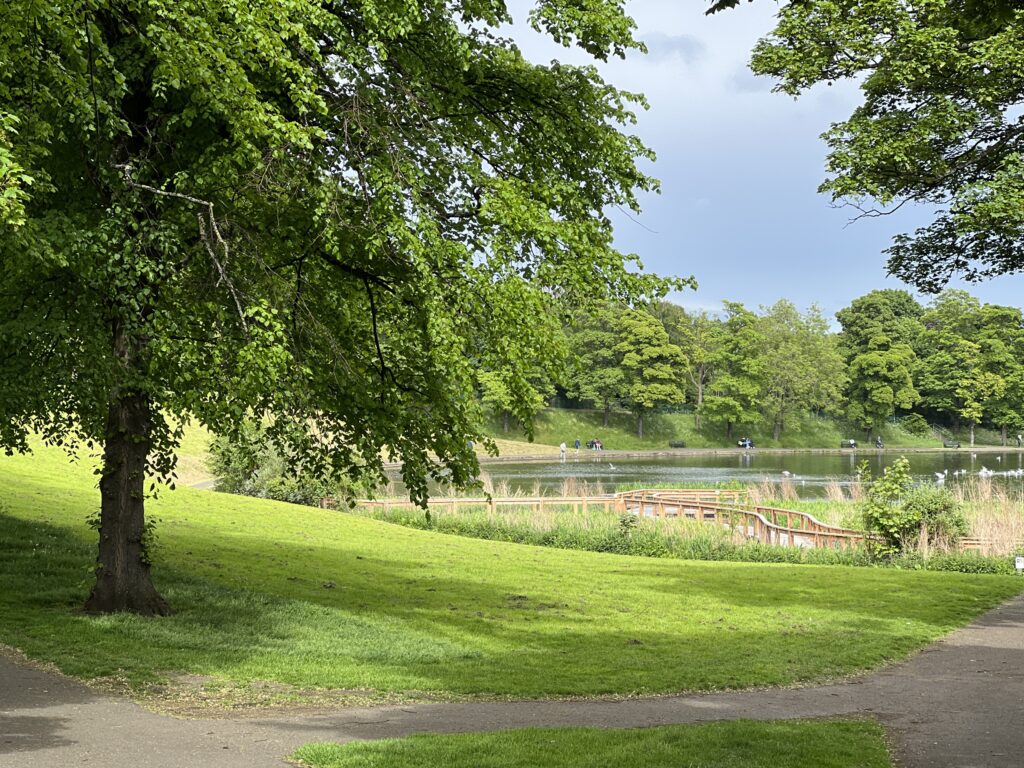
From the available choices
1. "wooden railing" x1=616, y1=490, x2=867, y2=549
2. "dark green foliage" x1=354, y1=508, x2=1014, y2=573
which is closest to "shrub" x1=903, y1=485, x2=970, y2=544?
"dark green foliage" x1=354, y1=508, x2=1014, y2=573

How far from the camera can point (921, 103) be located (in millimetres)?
17828

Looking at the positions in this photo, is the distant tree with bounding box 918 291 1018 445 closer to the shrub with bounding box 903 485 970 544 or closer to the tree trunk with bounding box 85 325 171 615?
the shrub with bounding box 903 485 970 544

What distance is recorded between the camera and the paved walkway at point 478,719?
7758 mm

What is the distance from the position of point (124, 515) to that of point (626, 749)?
25.1 ft

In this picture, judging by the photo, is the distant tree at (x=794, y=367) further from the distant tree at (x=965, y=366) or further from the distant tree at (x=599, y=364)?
the distant tree at (x=599, y=364)

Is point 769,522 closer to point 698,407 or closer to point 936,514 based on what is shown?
point 936,514

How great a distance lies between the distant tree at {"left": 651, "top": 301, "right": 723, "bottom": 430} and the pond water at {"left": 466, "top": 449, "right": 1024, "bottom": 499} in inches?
458

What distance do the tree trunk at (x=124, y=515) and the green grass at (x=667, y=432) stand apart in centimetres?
7283

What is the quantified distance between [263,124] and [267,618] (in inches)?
286

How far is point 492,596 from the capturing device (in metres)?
17.8

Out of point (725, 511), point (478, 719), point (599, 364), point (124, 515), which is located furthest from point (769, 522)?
point (599, 364)


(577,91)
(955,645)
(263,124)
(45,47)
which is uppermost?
(577,91)

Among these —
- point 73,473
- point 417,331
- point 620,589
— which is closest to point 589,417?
point 73,473

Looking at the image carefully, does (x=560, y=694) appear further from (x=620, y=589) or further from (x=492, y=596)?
(x=620, y=589)
